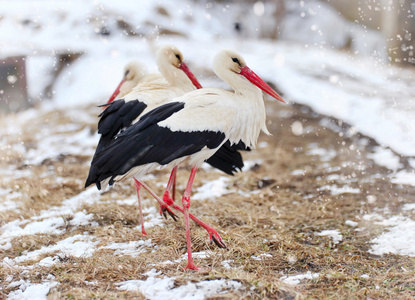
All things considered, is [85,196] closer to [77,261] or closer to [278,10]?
[77,261]

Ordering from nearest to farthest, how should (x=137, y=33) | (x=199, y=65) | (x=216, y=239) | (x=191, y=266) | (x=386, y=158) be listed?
(x=191, y=266) → (x=216, y=239) → (x=386, y=158) → (x=199, y=65) → (x=137, y=33)

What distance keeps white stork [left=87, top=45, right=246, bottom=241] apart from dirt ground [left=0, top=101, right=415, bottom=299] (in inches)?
13.3

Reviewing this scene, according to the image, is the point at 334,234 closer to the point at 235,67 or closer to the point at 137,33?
the point at 235,67

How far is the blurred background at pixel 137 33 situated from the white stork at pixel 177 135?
910 centimetres

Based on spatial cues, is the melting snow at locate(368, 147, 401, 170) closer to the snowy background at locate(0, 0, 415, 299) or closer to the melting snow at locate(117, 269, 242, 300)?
the snowy background at locate(0, 0, 415, 299)

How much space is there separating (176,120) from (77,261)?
124cm

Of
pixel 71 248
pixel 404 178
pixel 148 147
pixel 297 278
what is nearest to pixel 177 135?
pixel 148 147

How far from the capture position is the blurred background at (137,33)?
1430 centimetres

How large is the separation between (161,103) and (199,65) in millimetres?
10233

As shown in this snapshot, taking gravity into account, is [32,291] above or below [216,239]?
below

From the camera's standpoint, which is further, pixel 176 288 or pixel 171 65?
pixel 171 65

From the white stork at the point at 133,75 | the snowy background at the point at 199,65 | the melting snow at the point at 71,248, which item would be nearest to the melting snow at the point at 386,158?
the snowy background at the point at 199,65

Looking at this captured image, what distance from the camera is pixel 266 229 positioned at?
13.3 feet

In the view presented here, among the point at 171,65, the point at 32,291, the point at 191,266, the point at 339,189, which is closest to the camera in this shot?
the point at 32,291
